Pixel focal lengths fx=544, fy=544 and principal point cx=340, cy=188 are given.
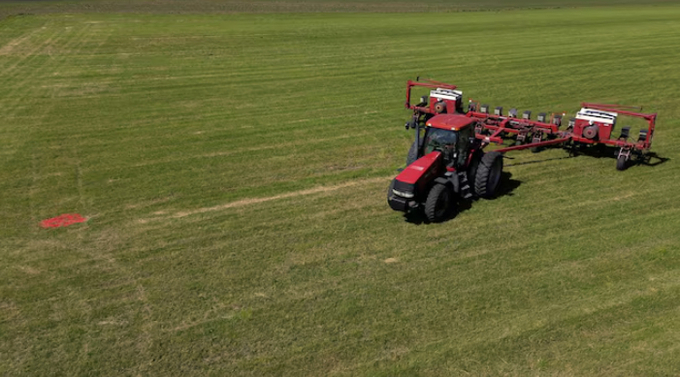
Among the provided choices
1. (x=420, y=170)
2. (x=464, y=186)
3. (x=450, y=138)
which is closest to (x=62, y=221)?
(x=420, y=170)

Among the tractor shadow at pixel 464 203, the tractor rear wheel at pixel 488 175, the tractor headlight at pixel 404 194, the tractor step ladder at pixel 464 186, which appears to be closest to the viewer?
the tractor headlight at pixel 404 194

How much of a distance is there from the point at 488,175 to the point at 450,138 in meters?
1.53

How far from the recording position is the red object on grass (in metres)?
13.5

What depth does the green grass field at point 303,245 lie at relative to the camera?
920 centimetres

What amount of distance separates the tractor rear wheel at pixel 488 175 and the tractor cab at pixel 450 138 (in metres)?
0.53

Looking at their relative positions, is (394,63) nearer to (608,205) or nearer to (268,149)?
(268,149)

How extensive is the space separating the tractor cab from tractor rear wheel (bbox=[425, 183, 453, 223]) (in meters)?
0.87

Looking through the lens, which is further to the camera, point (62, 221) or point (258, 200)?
point (258, 200)

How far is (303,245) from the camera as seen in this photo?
1243cm

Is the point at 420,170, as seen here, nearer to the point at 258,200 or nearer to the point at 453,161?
the point at 453,161

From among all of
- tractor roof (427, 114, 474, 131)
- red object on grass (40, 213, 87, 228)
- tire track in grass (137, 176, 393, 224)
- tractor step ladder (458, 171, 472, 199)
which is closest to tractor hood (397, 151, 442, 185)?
tractor roof (427, 114, 474, 131)

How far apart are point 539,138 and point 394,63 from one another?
15.7 meters

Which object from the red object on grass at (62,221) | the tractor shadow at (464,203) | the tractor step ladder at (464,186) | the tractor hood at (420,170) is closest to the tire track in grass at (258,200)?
the red object on grass at (62,221)

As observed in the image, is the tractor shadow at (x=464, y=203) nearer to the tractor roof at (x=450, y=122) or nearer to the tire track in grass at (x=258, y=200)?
the tractor roof at (x=450, y=122)
